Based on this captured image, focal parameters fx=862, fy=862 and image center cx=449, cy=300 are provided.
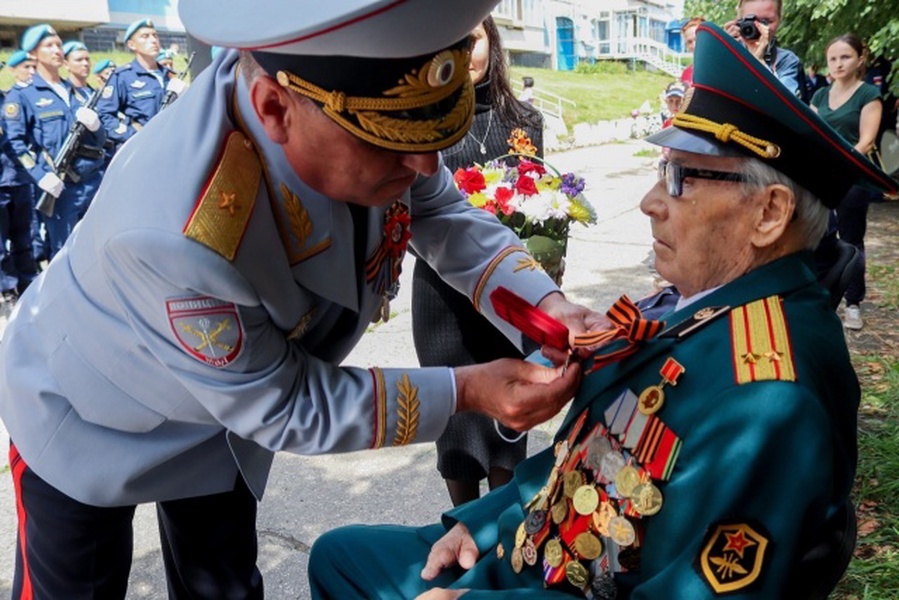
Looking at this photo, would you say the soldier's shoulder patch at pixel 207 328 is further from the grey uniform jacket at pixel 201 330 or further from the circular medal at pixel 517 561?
the circular medal at pixel 517 561

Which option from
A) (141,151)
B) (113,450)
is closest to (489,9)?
(141,151)

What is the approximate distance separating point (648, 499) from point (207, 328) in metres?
0.85

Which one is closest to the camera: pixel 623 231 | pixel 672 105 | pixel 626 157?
pixel 672 105

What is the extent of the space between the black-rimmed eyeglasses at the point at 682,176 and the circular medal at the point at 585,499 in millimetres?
617

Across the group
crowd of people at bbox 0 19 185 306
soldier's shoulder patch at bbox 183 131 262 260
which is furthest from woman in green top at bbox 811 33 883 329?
crowd of people at bbox 0 19 185 306

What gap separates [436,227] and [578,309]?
0.45m

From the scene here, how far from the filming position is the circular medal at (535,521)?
5.97 feet

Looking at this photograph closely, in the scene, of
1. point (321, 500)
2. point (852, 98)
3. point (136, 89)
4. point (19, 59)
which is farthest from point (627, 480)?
point (136, 89)

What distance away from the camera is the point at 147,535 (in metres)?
3.42

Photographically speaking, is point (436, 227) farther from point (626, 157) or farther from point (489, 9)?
point (626, 157)

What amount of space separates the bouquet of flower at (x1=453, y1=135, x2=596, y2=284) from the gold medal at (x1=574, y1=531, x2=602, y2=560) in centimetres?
153

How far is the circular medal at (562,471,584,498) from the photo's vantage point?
1758mm

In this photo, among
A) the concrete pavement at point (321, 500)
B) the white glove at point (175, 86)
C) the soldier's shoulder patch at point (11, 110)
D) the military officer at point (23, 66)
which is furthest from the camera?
the white glove at point (175, 86)

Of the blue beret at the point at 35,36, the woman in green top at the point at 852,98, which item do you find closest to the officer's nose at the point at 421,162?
the woman in green top at the point at 852,98
